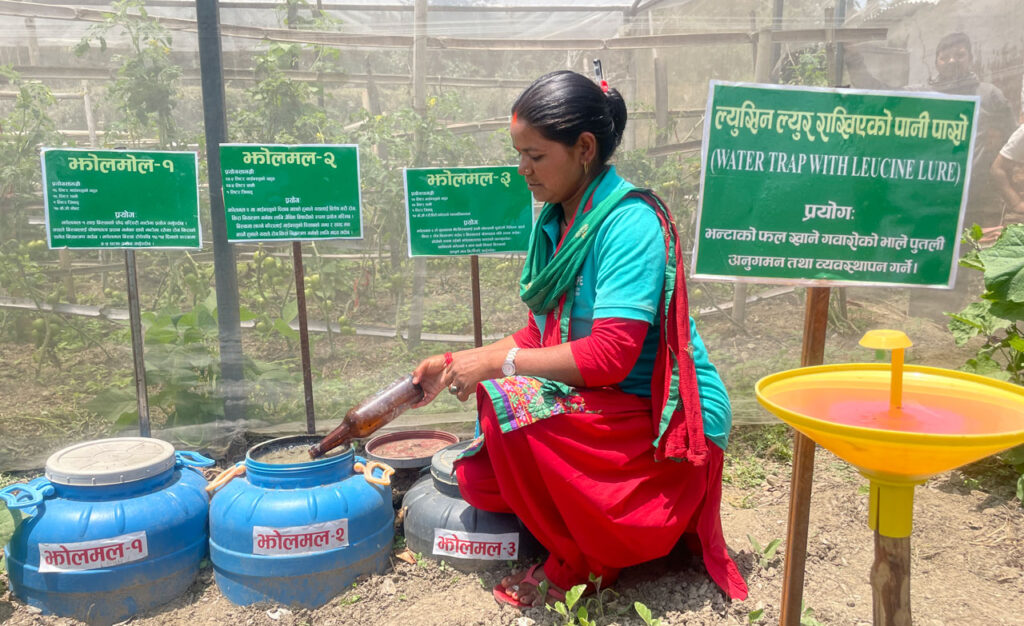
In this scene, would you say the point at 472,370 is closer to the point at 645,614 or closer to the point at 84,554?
the point at 645,614

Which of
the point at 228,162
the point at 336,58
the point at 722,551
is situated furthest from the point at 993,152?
the point at 228,162

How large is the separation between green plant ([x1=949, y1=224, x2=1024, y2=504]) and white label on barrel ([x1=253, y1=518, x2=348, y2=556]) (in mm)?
2691

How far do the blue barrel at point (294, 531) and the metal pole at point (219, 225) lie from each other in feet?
4.11

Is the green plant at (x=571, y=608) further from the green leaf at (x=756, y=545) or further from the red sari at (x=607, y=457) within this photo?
the green leaf at (x=756, y=545)

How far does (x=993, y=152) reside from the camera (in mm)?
3883

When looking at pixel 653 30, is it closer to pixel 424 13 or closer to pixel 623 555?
pixel 424 13

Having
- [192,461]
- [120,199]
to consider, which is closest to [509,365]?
[192,461]

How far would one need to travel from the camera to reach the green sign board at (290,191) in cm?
333

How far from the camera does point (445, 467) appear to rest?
9.38 ft

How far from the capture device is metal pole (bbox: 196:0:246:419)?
361cm

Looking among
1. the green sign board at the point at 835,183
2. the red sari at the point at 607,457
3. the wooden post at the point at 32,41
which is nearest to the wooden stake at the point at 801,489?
the green sign board at the point at 835,183

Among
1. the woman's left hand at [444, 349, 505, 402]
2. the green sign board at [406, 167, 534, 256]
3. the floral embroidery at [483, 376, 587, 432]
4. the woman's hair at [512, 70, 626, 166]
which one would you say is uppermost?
the woman's hair at [512, 70, 626, 166]

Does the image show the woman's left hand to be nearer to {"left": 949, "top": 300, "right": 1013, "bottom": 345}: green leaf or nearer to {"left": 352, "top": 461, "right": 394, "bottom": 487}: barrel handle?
{"left": 352, "top": 461, "right": 394, "bottom": 487}: barrel handle

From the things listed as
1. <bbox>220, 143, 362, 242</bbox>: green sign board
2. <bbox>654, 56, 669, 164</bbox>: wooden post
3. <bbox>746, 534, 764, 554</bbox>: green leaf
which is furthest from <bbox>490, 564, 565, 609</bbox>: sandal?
<bbox>654, 56, 669, 164</bbox>: wooden post
